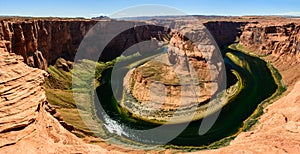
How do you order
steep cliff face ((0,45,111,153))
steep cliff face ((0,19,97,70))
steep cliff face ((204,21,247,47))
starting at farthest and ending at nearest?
steep cliff face ((204,21,247,47)) < steep cliff face ((0,19,97,70)) < steep cliff face ((0,45,111,153))

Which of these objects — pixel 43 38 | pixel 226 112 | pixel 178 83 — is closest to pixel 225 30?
pixel 178 83

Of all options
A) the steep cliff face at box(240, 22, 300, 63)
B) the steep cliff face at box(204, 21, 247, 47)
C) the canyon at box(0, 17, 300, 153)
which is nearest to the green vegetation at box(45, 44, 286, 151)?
the canyon at box(0, 17, 300, 153)

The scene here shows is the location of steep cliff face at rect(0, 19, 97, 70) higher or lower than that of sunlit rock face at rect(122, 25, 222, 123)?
higher

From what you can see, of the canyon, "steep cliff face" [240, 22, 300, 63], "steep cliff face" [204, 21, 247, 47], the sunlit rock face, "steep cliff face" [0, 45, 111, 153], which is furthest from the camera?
"steep cliff face" [204, 21, 247, 47]

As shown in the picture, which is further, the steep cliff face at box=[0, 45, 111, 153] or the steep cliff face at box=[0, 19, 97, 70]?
the steep cliff face at box=[0, 19, 97, 70]

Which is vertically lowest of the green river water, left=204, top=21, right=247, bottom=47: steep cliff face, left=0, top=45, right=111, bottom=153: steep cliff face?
the green river water

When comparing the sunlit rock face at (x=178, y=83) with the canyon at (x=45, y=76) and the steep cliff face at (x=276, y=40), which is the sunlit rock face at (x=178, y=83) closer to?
the canyon at (x=45, y=76)

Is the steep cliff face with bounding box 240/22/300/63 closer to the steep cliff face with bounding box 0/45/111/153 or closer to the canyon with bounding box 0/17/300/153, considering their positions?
the canyon with bounding box 0/17/300/153

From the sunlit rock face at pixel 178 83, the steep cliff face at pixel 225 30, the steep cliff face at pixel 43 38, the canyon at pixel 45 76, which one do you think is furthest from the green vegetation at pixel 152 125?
the steep cliff face at pixel 225 30

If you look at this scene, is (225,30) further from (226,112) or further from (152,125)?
(152,125)
